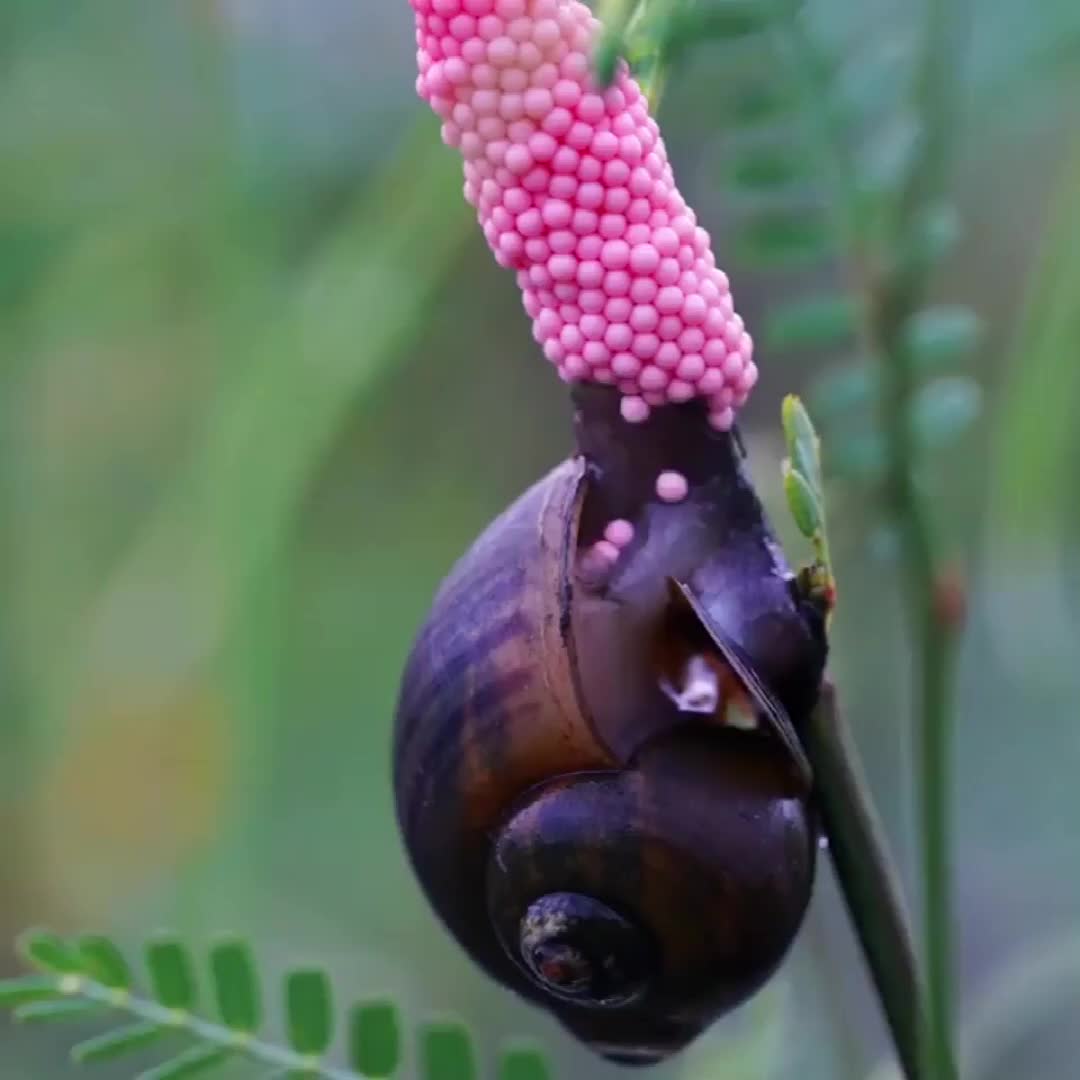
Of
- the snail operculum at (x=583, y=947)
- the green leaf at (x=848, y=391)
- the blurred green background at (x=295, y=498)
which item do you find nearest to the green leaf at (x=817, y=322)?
the green leaf at (x=848, y=391)

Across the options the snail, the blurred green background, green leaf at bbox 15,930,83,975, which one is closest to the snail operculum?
A: the snail

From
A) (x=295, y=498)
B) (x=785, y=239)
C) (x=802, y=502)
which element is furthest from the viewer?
(x=295, y=498)

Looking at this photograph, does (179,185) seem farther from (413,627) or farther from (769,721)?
(769,721)

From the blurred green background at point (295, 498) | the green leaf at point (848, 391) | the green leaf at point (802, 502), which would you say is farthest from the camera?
the blurred green background at point (295, 498)

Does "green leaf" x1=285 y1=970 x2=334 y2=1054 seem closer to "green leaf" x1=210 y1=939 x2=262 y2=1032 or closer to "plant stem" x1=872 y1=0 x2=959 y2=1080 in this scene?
"green leaf" x1=210 y1=939 x2=262 y2=1032

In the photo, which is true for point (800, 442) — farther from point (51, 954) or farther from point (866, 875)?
point (51, 954)

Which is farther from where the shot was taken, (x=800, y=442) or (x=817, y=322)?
(x=817, y=322)

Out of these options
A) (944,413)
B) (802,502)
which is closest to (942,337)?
(944,413)

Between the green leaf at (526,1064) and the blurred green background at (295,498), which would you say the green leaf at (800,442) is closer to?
the green leaf at (526,1064)
